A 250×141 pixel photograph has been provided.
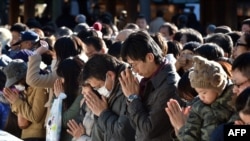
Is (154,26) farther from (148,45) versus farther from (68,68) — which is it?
(148,45)

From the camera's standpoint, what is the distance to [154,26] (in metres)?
16.0

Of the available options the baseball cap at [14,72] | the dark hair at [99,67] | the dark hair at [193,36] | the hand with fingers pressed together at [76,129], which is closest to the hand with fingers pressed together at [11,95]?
the baseball cap at [14,72]

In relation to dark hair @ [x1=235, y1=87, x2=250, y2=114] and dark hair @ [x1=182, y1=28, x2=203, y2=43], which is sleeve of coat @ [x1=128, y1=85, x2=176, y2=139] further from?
dark hair @ [x1=182, y1=28, x2=203, y2=43]

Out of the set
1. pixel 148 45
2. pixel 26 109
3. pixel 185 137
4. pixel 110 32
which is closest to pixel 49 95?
pixel 26 109

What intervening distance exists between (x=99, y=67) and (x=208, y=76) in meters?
1.28

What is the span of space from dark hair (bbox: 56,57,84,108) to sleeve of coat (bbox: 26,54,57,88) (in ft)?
1.76

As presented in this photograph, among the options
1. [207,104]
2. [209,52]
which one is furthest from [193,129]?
[209,52]

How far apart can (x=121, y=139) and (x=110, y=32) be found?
19.2 feet

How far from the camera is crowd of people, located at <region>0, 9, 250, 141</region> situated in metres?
4.24

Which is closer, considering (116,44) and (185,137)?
(185,137)

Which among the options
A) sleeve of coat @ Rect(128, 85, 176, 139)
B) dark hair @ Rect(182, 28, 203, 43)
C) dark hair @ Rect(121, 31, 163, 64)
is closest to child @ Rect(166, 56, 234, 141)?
sleeve of coat @ Rect(128, 85, 176, 139)

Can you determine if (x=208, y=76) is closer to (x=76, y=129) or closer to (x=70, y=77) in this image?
(x=76, y=129)

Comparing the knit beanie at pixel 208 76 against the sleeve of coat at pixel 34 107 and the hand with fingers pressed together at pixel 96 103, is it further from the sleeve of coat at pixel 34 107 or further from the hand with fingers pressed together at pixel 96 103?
the sleeve of coat at pixel 34 107

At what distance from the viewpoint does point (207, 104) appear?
4.25 metres
